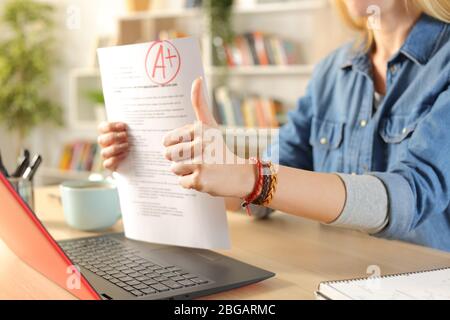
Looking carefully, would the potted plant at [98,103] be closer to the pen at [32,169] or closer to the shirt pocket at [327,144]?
the shirt pocket at [327,144]

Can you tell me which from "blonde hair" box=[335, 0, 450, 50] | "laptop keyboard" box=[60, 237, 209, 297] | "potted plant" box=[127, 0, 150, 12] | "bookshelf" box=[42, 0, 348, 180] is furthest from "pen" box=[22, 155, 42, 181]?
"potted plant" box=[127, 0, 150, 12]

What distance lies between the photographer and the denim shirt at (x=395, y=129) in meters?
0.96

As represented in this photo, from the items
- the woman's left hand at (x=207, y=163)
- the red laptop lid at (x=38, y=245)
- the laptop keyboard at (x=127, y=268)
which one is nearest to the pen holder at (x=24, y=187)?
the laptop keyboard at (x=127, y=268)

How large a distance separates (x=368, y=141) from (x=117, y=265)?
0.70 m

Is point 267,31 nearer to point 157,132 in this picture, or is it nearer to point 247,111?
point 247,111

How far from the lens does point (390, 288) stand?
0.67 meters

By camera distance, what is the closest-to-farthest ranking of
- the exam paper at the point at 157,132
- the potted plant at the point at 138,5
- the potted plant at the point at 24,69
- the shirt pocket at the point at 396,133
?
the exam paper at the point at 157,132 → the shirt pocket at the point at 396,133 → the potted plant at the point at 138,5 → the potted plant at the point at 24,69

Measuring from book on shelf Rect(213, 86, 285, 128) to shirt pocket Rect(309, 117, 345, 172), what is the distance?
1.85m

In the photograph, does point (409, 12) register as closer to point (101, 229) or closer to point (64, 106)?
point (101, 229)

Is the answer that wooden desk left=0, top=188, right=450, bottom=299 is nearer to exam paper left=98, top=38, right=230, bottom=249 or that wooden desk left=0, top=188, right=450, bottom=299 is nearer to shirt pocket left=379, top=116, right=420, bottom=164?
exam paper left=98, top=38, right=230, bottom=249

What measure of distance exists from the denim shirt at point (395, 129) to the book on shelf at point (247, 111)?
181 centimetres

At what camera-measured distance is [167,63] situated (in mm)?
857

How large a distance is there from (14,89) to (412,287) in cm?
374

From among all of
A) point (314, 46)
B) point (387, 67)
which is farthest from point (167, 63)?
point (314, 46)
